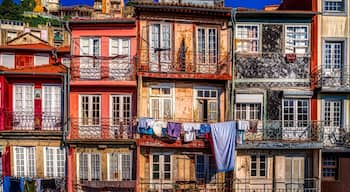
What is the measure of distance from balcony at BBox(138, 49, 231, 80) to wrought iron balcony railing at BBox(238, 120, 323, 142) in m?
3.86

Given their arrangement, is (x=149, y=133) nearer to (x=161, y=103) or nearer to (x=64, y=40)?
(x=161, y=103)

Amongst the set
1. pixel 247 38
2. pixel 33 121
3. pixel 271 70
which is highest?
pixel 247 38

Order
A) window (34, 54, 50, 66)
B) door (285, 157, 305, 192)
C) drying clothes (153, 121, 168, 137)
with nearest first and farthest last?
drying clothes (153, 121, 168, 137) < door (285, 157, 305, 192) < window (34, 54, 50, 66)

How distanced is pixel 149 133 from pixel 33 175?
7.93 metres

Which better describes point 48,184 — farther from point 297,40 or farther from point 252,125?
point 297,40

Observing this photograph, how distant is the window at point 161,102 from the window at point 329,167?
33.4 feet

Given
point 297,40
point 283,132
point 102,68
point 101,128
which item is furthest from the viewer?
point 297,40

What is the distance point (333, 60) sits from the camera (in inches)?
941

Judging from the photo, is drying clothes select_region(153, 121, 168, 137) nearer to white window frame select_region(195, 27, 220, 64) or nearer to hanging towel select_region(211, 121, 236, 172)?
hanging towel select_region(211, 121, 236, 172)

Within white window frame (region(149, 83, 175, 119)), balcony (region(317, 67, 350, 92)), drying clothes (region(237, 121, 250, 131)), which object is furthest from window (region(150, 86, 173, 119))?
balcony (region(317, 67, 350, 92))

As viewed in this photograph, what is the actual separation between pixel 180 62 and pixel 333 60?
9709mm

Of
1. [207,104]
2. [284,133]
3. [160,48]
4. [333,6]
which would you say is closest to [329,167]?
[284,133]

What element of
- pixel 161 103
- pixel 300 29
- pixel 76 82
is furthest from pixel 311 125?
pixel 76 82

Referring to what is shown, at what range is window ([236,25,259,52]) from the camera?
23.8m
